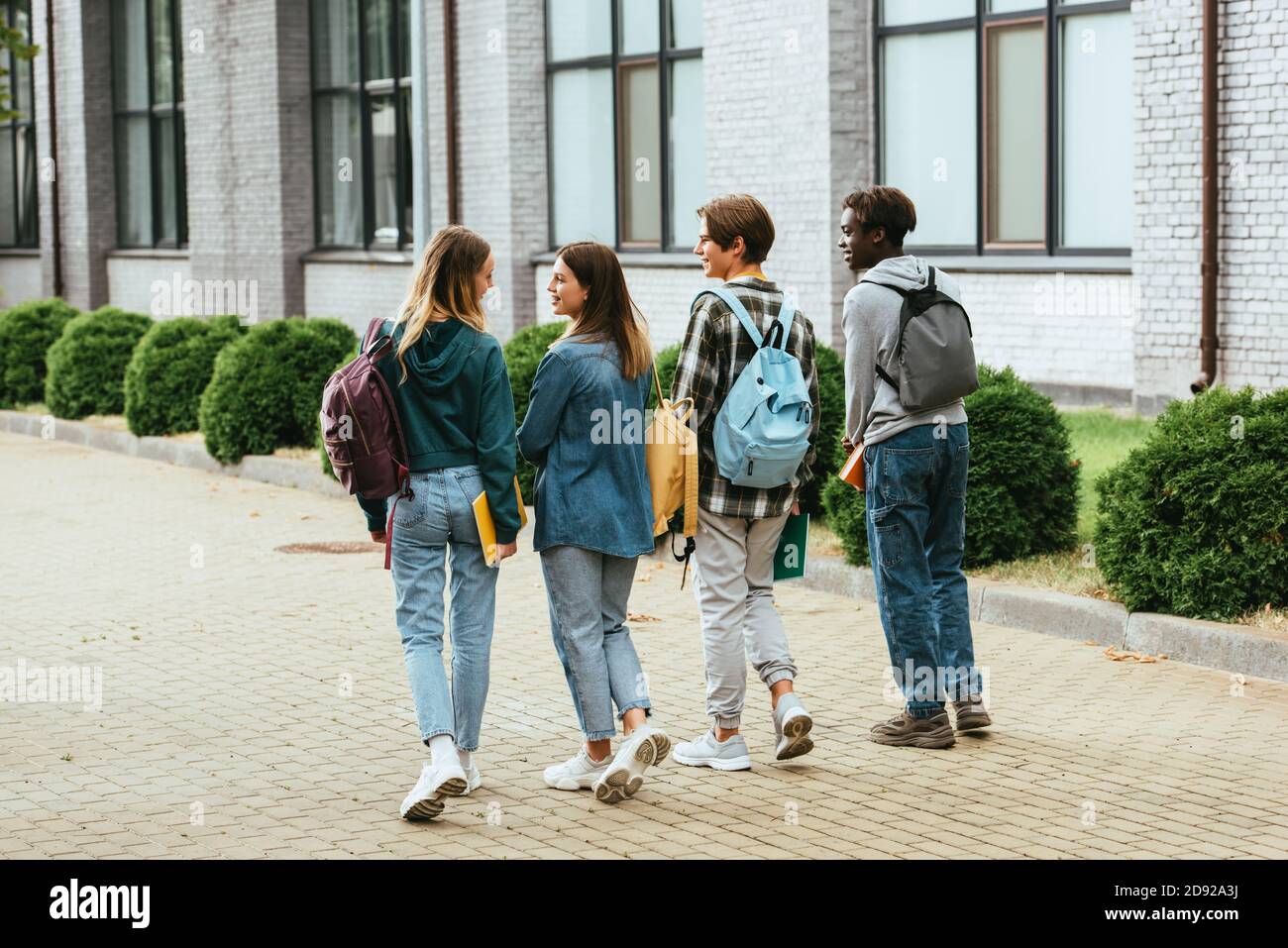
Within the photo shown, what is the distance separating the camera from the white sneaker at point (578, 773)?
21.7 ft

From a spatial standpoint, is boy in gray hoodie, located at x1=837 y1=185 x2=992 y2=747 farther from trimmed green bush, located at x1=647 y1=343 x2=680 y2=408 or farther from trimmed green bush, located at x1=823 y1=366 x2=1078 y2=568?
trimmed green bush, located at x1=647 y1=343 x2=680 y2=408

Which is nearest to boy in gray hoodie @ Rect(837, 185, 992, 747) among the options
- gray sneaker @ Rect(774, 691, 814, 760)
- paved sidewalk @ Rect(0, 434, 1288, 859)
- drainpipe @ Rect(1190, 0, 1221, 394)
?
paved sidewalk @ Rect(0, 434, 1288, 859)

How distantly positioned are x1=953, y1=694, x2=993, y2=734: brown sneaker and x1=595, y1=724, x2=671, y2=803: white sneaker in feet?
4.80

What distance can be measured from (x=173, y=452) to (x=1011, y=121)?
8195 millimetres

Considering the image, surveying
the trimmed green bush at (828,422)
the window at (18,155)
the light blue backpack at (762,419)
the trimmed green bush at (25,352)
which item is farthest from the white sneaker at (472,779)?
the window at (18,155)

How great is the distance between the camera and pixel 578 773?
6613mm

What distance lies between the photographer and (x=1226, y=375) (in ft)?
45.2

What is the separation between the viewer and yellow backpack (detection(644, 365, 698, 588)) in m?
6.57

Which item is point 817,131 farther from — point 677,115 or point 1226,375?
point 1226,375

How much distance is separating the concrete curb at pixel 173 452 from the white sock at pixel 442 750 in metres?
8.48

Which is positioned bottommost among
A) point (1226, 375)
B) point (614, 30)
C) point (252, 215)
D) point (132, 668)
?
point (132, 668)

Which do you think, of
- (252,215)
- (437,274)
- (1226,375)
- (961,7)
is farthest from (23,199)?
(437,274)

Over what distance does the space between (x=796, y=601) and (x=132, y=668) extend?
3.58m

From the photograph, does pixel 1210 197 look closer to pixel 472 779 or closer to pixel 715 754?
pixel 715 754
